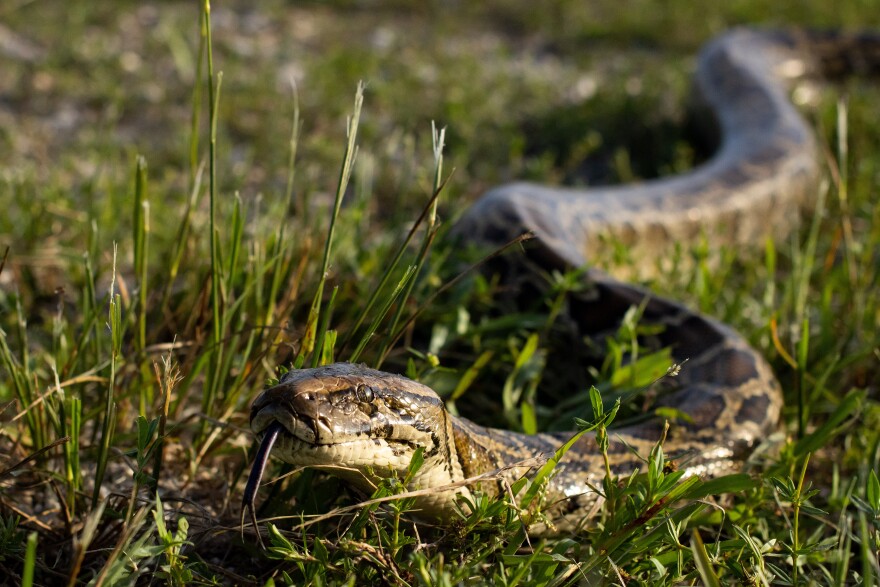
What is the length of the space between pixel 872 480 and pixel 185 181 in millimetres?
4568

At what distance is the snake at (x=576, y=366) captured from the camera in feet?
8.27

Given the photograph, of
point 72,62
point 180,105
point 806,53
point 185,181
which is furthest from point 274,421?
point 806,53

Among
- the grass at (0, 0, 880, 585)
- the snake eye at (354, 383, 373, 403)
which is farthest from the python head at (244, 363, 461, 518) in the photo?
the grass at (0, 0, 880, 585)

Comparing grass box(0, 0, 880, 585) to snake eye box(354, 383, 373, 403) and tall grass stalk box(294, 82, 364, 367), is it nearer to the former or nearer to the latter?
tall grass stalk box(294, 82, 364, 367)

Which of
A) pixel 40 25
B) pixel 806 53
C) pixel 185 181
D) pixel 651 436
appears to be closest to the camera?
pixel 651 436

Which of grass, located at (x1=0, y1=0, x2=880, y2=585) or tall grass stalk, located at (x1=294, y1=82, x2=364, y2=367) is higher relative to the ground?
tall grass stalk, located at (x1=294, y1=82, x2=364, y2=367)

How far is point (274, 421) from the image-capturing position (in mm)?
A: 2422

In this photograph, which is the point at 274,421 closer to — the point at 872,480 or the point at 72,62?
the point at 872,480

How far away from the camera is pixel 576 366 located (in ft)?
13.7

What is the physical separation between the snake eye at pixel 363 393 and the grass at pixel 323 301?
0.66 feet

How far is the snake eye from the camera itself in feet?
8.41

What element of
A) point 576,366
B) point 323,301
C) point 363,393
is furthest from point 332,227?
point 576,366

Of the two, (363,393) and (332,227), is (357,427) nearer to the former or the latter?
(363,393)

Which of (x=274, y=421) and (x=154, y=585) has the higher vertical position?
(x=274, y=421)
